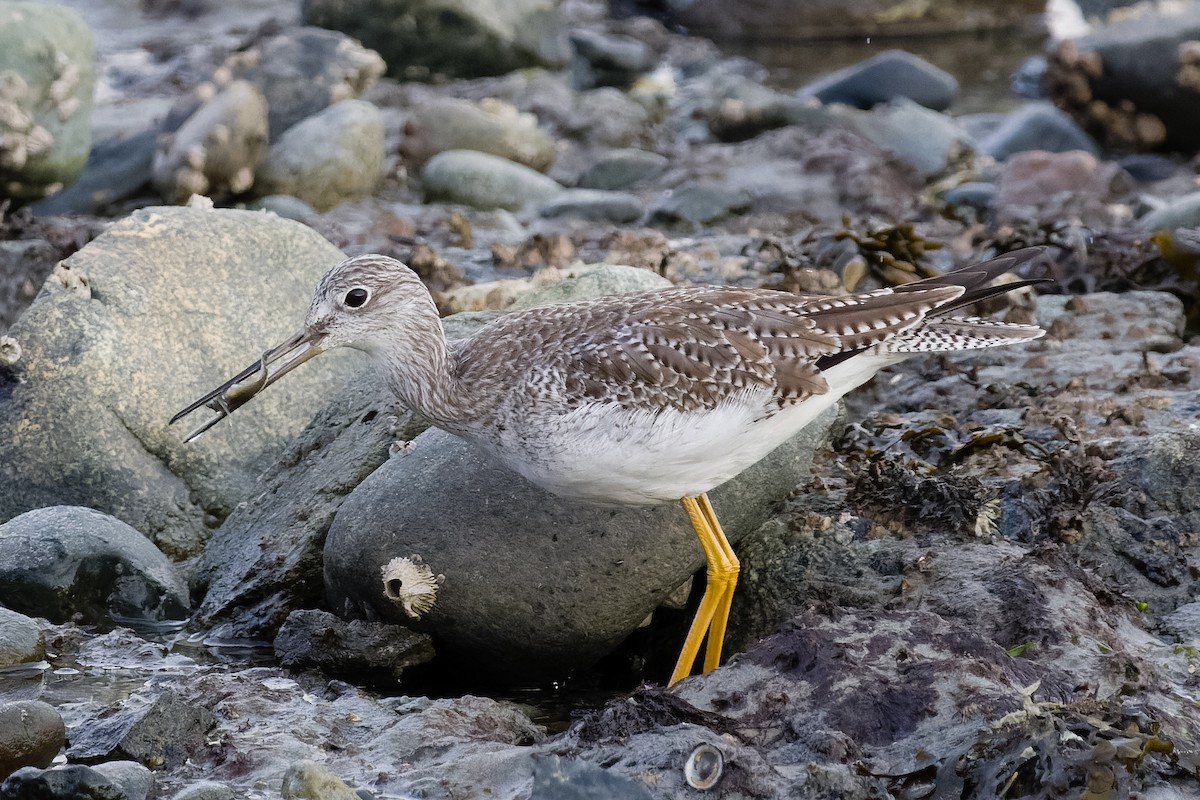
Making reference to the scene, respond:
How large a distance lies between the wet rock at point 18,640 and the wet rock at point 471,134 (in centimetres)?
799

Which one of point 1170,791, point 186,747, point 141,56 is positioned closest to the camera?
point 1170,791

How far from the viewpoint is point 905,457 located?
636cm

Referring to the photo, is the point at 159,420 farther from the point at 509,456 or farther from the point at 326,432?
the point at 509,456

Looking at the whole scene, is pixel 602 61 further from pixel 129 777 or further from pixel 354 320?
pixel 129 777

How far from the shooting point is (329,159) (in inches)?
455

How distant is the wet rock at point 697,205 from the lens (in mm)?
11320

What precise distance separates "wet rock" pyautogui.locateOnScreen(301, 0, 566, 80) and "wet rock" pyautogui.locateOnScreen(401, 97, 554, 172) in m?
3.51

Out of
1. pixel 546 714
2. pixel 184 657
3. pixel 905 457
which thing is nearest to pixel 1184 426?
pixel 905 457

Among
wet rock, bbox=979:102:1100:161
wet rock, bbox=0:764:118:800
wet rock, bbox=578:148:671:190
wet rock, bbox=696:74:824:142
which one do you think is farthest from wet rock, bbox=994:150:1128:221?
wet rock, bbox=0:764:118:800

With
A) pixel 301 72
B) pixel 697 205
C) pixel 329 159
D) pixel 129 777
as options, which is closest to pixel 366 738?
pixel 129 777

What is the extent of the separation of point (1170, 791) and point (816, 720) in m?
1.03

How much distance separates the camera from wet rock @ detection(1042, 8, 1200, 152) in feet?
46.2

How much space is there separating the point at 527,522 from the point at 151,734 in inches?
64.2

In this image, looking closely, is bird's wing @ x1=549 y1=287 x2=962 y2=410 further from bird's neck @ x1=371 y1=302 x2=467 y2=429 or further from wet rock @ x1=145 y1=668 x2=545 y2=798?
wet rock @ x1=145 y1=668 x2=545 y2=798
